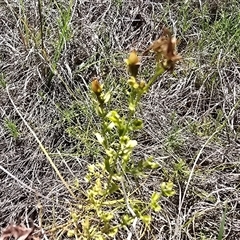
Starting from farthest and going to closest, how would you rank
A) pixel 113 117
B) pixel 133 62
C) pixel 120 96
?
pixel 120 96
pixel 113 117
pixel 133 62

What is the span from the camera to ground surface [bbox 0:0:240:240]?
1.35 m

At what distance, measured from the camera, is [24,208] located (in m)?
1.32

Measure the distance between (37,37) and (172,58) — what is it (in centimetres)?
91

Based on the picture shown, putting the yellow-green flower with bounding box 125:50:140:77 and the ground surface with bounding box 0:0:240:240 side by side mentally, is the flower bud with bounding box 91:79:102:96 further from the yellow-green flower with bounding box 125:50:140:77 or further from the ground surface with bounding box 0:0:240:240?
the ground surface with bounding box 0:0:240:240

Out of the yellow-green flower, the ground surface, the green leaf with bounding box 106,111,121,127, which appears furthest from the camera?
the ground surface

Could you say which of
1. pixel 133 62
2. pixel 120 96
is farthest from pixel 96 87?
pixel 120 96

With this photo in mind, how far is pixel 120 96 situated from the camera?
4.95ft

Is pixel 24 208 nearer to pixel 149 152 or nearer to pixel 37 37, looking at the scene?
pixel 149 152

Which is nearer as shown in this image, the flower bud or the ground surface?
the flower bud

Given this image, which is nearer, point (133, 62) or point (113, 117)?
point (133, 62)

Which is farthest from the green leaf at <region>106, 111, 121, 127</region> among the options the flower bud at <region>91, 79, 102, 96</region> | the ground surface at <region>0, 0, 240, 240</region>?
the ground surface at <region>0, 0, 240, 240</region>

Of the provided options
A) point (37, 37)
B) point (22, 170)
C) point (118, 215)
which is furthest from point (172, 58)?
point (37, 37)

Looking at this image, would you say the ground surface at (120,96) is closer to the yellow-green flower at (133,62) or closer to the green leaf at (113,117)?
the green leaf at (113,117)

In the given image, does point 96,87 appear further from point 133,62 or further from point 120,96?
point 120,96
